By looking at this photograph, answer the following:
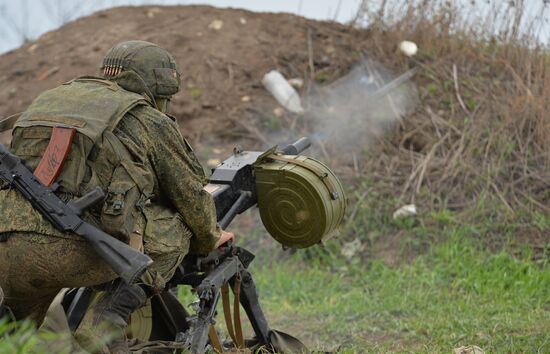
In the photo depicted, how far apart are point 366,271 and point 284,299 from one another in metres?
0.85

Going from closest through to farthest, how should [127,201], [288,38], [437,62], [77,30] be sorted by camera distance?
1. [127,201]
2. [437,62]
3. [288,38]
4. [77,30]

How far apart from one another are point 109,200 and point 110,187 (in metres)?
0.06

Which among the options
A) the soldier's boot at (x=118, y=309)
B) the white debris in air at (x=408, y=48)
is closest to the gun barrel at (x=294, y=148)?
the soldier's boot at (x=118, y=309)

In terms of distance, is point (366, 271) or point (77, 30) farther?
point (77, 30)

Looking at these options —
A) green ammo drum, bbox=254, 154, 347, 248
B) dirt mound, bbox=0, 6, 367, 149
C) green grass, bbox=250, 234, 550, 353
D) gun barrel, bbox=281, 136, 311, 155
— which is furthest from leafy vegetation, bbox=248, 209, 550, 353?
dirt mound, bbox=0, 6, 367, 149

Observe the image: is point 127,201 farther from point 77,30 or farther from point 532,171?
point 77,30

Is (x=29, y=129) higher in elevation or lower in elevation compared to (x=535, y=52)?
higher

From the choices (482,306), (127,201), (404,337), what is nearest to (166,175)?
(127,201)

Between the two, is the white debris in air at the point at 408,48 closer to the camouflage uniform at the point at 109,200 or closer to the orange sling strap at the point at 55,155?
the camouflage uniform at the point at 109,200

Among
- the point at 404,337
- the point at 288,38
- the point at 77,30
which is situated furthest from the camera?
the point at 77,30

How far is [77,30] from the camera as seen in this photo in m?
12.3

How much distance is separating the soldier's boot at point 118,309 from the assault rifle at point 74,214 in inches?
12.2

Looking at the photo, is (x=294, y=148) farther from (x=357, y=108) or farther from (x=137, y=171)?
(x=357, y=108)

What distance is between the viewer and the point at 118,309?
4.35 meters
